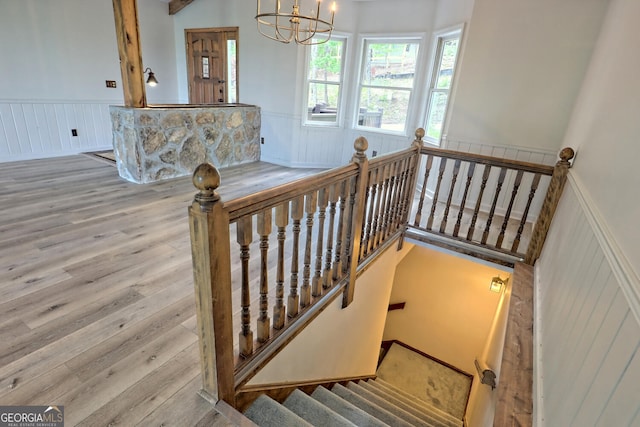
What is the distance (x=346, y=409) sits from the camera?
2125 millimetres

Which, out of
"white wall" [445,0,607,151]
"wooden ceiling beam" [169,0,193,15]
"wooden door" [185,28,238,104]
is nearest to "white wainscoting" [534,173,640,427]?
"white wall" [445,0,607,151]

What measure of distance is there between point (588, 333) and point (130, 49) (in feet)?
14.7

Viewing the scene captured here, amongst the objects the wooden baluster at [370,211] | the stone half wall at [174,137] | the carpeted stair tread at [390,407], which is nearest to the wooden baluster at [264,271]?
the wooden baluster at [370,211]

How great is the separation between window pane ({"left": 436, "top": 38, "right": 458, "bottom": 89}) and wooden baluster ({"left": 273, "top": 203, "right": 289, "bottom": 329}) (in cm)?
335

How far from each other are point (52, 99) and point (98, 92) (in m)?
0.67

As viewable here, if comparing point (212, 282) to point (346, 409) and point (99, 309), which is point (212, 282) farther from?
point (346, 409)

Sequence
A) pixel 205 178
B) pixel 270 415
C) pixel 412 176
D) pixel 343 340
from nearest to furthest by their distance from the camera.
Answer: pixel 205 178 < pixel 270 415 < pixel 343 340 < pixel 412 176

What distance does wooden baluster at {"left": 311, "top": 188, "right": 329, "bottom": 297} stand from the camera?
1760mm

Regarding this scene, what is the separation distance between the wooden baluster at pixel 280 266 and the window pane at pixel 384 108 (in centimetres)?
384

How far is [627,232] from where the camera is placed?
1.08m

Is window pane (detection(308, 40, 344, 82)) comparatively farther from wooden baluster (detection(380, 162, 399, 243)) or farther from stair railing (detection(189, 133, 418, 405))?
wooden baluster (detection(380, 162, 399, 243))

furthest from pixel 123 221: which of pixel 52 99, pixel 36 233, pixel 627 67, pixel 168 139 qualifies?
pixel 627 67

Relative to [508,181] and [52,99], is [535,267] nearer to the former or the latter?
[508,181]

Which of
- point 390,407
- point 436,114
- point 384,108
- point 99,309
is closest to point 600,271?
point 390,407
